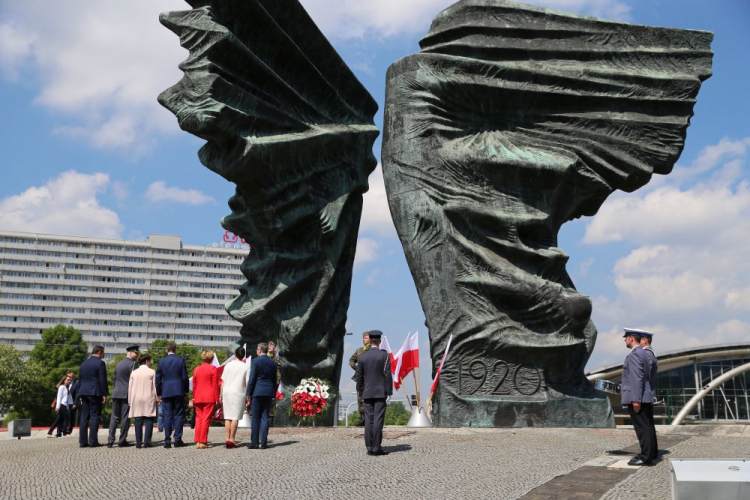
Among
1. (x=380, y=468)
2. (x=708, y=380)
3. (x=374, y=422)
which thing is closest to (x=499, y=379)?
(x=374, y=422)

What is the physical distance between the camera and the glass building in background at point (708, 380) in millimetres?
35906

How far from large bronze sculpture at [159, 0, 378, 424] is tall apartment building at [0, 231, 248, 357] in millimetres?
81816

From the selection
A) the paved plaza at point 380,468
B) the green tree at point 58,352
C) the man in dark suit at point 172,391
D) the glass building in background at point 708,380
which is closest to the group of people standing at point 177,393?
the man in dark suit at point 172,391

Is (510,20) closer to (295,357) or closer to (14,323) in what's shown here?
(295,357)

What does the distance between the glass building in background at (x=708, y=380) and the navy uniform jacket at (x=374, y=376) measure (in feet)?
93.2

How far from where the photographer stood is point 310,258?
556 inches

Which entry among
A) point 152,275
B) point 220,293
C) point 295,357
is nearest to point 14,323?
point 152,275

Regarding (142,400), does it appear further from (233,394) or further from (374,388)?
(374,388)

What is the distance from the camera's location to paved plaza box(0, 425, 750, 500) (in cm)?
658

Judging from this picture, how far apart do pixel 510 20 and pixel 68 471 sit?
10.5 m

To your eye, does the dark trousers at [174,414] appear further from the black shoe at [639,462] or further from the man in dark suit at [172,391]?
the black shoe at [639,462]

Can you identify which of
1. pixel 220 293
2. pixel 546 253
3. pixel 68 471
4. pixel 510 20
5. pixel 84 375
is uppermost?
pixel 220 293

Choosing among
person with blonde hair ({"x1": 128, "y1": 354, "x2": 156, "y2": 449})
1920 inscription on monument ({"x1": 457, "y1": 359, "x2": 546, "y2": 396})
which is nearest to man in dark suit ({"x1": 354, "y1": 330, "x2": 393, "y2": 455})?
person with blonde hair ({"x1": 128, "y1": 354, "x2": 156, "y2": 449})

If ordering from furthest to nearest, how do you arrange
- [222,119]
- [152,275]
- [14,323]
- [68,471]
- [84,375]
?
[152,275] → [14,323] → [222,119] → [84,375] → [68,471]
